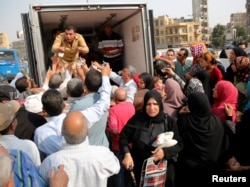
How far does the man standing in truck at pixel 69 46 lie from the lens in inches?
197

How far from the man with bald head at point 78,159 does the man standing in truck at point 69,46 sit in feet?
10.4

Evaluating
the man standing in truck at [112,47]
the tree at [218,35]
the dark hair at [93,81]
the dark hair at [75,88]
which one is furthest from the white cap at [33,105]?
the tree at [218,35]

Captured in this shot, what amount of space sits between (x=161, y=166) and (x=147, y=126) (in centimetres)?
40

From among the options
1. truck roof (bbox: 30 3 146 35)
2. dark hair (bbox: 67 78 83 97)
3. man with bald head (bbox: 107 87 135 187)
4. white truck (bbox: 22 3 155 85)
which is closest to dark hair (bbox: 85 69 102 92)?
dark hair (bbox: 67 78 83 97)

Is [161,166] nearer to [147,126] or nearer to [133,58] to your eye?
[147,126]

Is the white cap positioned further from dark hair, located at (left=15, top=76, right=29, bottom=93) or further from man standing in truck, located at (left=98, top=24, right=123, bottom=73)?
man standing in truck, located at (left=98, top=24, right=123, bottom=73)

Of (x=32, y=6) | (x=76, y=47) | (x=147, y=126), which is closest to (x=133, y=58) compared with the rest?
(x=76, y=47)

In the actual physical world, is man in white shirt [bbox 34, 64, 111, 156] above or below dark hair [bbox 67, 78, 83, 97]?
below

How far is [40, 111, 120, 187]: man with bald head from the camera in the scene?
200cm

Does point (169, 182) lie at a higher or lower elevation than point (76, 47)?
lower

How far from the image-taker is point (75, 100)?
10.5 ft

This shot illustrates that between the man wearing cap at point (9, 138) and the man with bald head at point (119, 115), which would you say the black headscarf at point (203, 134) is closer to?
the man with bald head at point (119, 115)

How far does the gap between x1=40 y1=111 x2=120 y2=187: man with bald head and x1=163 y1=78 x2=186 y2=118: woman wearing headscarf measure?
70.1 inches

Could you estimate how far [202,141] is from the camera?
272cm
